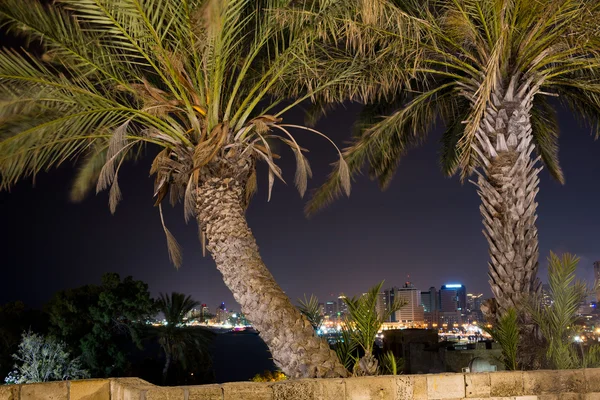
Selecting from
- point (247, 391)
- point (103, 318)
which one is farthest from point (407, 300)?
point (103, 318)

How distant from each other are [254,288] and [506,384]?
3.23 m

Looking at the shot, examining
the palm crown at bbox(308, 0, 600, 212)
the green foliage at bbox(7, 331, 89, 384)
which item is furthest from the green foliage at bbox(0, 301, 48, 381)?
the palm crown at bbox(308, 0, 600, 212)

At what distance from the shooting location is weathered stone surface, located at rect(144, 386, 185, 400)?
409cm

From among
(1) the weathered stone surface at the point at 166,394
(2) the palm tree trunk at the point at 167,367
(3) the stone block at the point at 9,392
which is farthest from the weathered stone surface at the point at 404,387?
(2) the palm tree trunk at the point at 167,367

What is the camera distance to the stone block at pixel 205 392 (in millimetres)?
→ 4125

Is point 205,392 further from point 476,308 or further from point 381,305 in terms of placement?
point 476,308

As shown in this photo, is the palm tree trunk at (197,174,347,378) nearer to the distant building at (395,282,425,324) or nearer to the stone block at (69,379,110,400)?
the distant building at (395,282,425,324)

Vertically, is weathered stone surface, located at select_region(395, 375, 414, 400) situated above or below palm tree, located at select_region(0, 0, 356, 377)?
below

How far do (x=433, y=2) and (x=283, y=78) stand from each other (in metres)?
2.41

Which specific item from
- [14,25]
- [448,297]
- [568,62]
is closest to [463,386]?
[568,62]

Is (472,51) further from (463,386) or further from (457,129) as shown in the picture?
(463,386)

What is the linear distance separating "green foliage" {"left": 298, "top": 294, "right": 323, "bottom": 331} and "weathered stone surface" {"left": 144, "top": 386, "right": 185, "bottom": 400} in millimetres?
3191

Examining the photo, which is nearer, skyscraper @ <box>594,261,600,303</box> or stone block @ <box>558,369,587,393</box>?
stone block @ <box>558,369,587,393</box>

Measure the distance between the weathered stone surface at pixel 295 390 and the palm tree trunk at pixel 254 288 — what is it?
81.1 inches
